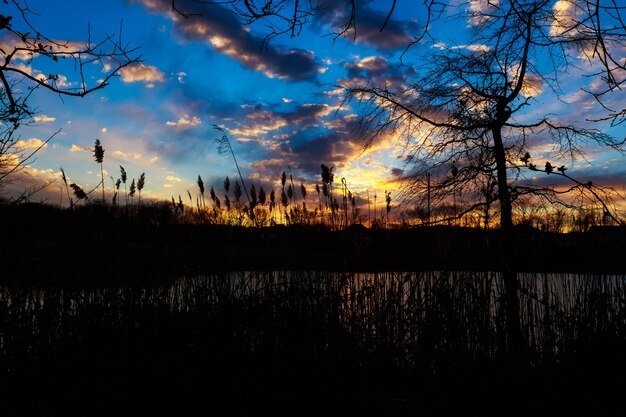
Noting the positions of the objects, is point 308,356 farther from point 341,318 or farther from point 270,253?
point 270,253

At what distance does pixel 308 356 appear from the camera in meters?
4.62

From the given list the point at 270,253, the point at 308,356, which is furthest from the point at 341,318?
the point at 270,253

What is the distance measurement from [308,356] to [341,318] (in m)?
1.18

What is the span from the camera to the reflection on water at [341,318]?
4.87m

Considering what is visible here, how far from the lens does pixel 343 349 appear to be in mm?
4910

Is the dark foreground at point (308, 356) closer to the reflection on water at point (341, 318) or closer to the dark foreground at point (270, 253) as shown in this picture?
the reflection on water at point (341, 318)

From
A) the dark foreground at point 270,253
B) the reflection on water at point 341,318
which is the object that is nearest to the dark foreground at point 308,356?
the reflection on water at point 341,318

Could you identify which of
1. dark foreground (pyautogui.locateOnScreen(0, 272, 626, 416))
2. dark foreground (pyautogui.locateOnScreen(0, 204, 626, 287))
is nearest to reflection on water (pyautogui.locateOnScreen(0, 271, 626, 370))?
dark foreground (pyautogui.locateOnScreen(0, 272, 626, 416))

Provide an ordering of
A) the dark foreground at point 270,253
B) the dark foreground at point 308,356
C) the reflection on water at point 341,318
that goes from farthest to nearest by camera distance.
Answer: the dark foreground at point 270,253
the reflection on water at point 341,318
the dark foreground at point 308,356

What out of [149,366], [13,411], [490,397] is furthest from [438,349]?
[13,411]

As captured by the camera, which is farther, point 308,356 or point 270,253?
point 270,253

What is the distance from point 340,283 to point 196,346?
→ 219cm

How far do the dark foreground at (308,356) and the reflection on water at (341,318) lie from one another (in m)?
0.02

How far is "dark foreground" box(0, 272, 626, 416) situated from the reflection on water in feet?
0.07
